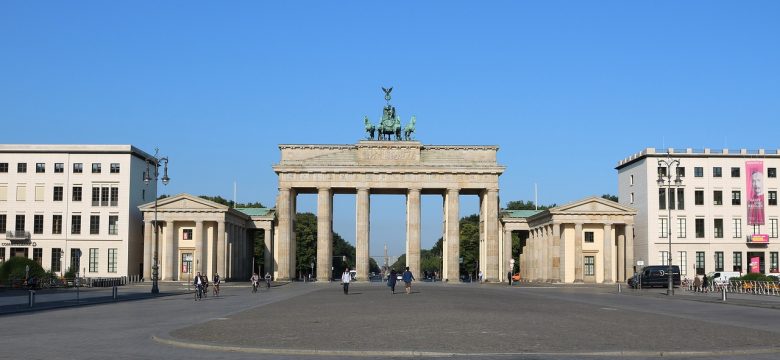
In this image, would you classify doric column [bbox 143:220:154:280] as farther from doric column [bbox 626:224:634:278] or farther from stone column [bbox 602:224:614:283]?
doric column [bbox 626:224:634:278]

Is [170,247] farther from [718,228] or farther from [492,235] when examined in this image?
[718,228]

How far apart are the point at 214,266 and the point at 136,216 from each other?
10907 millimetres

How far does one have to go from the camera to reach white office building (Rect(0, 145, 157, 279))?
334 feet

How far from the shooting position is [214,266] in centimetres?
10531

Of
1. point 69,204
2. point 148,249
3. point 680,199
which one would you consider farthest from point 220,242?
point 680,199

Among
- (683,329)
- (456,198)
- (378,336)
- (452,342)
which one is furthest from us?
(456,198)

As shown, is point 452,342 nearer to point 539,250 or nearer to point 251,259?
point 539,250

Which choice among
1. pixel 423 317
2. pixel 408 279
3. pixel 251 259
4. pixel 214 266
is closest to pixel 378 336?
pixel 423 317

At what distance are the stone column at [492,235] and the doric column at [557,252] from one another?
7.27 meters

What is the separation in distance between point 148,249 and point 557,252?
150ft

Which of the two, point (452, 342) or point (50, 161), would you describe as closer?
point (452, 342)

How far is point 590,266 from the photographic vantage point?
110000mm

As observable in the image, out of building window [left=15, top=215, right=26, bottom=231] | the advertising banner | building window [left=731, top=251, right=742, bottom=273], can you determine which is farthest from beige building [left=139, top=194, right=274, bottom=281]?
the advertising banner

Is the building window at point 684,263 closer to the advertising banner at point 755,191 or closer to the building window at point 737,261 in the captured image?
the building window at point 737,261
